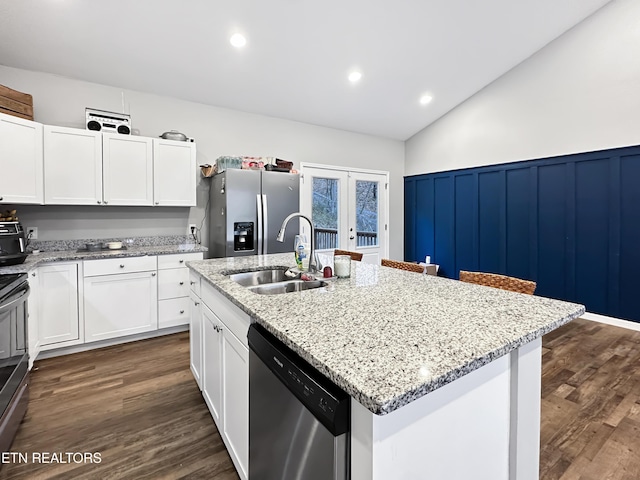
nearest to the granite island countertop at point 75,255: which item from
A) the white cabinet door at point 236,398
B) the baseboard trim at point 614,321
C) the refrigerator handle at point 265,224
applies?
the refrigerator handle at point 265,224

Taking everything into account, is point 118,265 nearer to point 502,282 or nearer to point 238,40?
point 238,40

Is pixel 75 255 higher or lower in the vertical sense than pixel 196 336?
higher

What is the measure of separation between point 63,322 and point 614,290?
567 cm

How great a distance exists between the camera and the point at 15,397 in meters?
1.77

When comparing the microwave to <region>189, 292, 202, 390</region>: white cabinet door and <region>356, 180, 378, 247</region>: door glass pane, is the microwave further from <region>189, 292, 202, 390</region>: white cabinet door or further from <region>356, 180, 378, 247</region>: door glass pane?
<region>356, 180, 378, 247</region>: door glass pane

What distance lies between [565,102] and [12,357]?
5.63 metres

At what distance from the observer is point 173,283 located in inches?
127

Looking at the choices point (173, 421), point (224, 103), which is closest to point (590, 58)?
point (224, 103)

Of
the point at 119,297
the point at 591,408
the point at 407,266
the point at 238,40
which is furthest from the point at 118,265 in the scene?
the point at 591,408

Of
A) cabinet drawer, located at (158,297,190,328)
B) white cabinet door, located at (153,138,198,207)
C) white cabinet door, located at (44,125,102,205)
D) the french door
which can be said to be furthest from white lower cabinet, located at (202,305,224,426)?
the french door

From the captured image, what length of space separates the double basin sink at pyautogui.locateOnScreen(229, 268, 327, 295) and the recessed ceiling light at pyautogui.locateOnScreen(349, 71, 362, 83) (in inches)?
108

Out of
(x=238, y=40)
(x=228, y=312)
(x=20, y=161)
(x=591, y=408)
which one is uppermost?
(x=238, y=40)

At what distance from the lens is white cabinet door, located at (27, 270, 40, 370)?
2.51 m

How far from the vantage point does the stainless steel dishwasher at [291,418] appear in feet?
2.48
